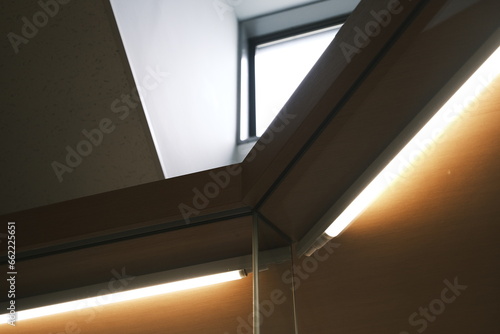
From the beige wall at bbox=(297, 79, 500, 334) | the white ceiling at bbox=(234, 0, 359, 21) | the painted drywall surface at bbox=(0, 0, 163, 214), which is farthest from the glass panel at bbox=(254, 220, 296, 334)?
the white ceiling at bbox=(234, 0, 359, 21)

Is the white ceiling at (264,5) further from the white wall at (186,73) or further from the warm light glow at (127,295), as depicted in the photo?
the warm light glow at (127,295)

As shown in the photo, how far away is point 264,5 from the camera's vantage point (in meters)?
3.47

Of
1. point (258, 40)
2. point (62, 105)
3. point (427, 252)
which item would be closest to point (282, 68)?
point (258, 40)

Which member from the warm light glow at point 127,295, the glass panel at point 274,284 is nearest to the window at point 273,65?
the warm light glow at point 127,295

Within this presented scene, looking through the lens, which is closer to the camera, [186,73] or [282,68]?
[186,73]

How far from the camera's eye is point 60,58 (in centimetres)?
244

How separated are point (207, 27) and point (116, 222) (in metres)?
1.79

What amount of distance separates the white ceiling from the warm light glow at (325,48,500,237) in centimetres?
212

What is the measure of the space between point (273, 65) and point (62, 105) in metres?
1.32

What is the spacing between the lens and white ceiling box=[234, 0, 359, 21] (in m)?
3.41

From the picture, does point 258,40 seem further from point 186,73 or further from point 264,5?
point 186,73

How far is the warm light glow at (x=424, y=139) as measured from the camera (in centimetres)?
128

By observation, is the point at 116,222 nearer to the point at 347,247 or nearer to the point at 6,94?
the point at 347,247

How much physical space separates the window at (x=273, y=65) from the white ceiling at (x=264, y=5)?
0.20 feet
